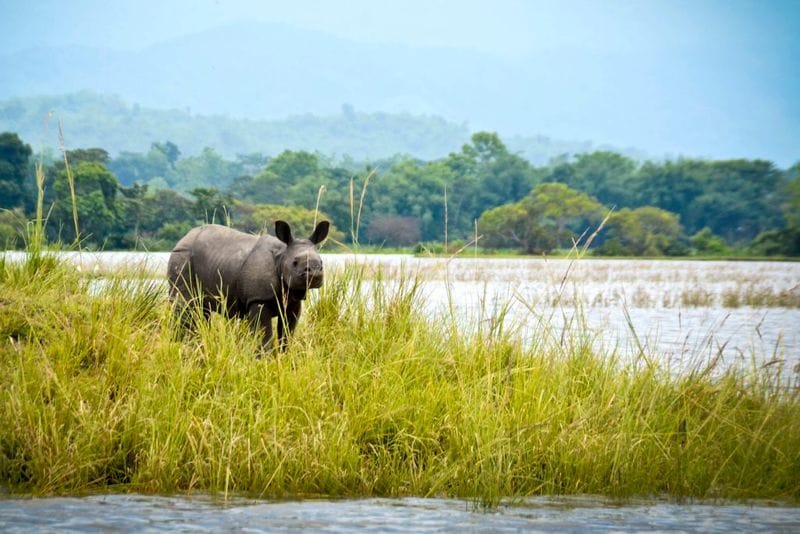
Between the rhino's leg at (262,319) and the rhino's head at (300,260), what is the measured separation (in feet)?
1.16

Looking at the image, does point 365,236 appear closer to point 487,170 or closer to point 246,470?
point 487,170

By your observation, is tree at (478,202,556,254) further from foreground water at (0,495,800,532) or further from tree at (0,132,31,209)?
foreground water at (0,495,800,532)

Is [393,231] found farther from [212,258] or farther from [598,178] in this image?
[212,258]

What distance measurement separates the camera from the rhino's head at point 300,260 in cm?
772

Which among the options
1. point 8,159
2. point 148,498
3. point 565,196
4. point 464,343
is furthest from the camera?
point 565,196

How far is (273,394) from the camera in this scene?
6.58 meters

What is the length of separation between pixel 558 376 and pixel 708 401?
1093mm

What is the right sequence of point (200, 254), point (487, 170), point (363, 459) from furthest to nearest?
1. point (487, 170)
2. point (200, 254)
3. point (363, 459)

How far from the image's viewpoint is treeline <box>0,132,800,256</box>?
2165 inches

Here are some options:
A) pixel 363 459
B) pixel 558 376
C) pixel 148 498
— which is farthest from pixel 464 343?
pixel 148 498

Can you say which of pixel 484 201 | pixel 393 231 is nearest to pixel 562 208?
pixel 393 231

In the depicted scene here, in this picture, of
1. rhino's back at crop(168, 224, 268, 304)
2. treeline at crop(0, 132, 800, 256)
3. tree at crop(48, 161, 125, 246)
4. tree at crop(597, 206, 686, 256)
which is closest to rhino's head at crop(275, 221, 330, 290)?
rhino's back at crop(168, 224, 268, 304)

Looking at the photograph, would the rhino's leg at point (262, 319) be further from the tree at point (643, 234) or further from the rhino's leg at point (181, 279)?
the tree at point (643, 234)

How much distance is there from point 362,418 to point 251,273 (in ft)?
6.48
